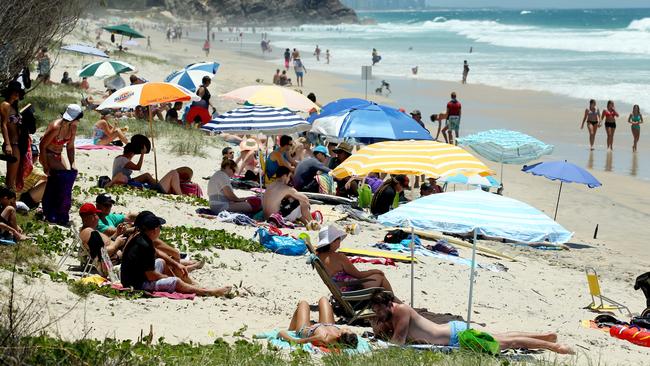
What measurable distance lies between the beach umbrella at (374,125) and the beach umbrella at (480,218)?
18.9ft

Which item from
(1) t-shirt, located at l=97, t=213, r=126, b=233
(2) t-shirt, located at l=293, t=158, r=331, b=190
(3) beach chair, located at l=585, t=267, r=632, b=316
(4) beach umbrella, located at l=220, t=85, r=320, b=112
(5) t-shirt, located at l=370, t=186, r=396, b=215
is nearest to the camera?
(1) t-shirt, located at l=97, t=213, r=126, b=233

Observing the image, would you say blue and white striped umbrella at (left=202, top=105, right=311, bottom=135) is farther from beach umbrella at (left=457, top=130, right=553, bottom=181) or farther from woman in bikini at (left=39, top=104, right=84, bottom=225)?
beach umbrella at (left=457, top=130, right=553, bottom=181)

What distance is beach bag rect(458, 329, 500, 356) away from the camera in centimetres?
764

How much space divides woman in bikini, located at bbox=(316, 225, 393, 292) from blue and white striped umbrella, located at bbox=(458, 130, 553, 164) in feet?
22.0

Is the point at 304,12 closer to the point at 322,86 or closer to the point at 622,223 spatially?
the point at 322,86

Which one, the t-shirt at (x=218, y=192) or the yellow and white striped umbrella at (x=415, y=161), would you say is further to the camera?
the t-shirt at (x=218, y=192)

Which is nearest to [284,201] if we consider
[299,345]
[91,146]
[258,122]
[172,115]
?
[258,122]

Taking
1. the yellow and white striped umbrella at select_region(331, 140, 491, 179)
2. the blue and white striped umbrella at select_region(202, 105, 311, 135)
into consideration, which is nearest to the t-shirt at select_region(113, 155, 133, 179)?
the blue and white striped umbrella at select_region(202, 105, 311, 135)

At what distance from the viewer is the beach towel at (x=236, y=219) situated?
1241 centimetres

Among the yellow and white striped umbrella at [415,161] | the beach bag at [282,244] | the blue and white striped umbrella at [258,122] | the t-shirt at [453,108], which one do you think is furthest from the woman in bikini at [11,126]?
the t-shirt at [453,108]

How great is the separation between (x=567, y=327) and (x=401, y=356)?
11.2 ft

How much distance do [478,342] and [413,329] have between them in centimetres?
57

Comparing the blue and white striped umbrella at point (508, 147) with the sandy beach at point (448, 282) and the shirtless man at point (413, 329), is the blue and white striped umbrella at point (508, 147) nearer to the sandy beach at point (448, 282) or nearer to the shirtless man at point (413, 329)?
the sandy beach at point (448, 282)

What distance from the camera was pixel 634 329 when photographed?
944 cm
